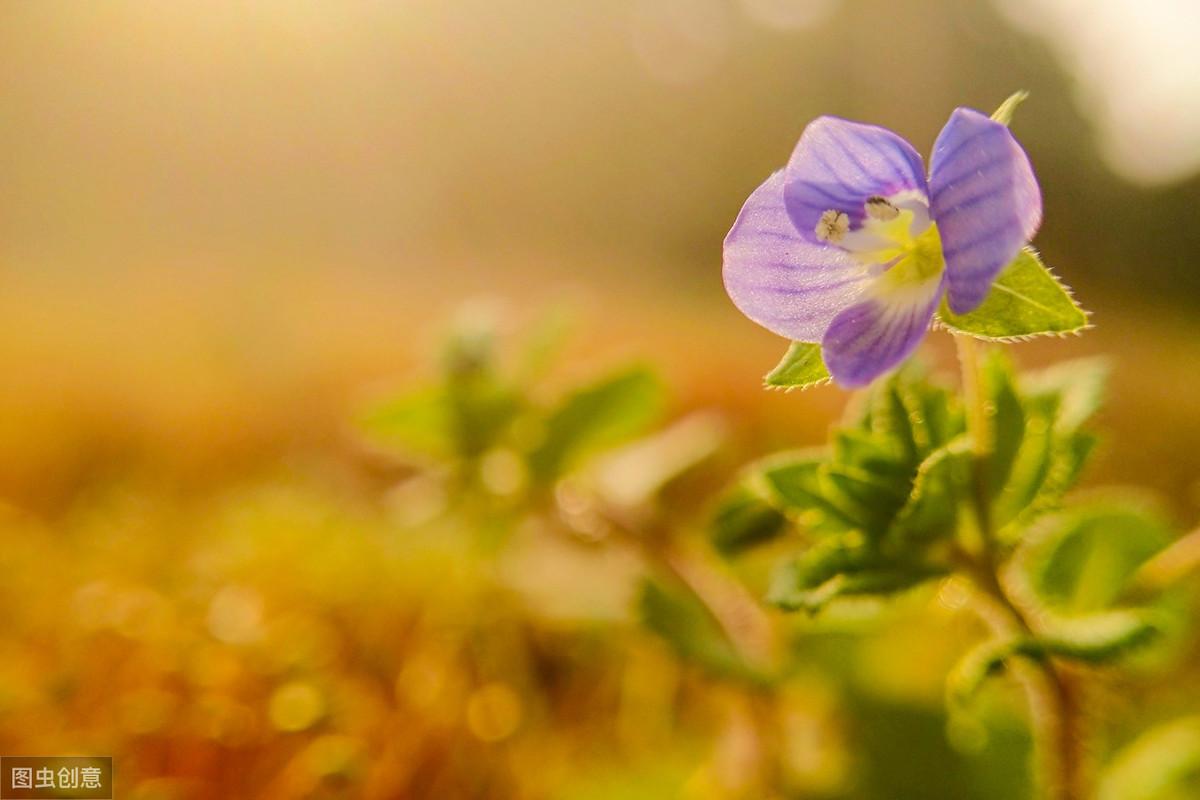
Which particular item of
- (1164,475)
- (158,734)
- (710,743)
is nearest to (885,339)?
(710,743)

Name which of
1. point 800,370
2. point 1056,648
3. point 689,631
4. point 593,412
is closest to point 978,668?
point 1056,648

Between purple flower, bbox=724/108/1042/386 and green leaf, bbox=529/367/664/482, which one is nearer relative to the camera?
purple flower, bbox=724/108/1042/386

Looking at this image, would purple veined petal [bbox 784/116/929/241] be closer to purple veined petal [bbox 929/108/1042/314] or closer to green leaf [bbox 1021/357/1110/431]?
purple veined petal [bbox 929/108/1042/314]

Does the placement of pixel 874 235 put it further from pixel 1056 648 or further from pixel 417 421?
pixel 417 421

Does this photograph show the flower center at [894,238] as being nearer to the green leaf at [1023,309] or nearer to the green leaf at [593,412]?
the green leaf at [1023,309]

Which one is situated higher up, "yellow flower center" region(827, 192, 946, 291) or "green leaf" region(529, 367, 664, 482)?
"green leaf" region(529, 367, 664, 482)

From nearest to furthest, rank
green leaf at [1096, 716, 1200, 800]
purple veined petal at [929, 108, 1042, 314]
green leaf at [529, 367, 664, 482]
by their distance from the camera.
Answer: purple veined petal at [929, 108, 1042, 314] < green leaf at [1096, 716, 1200, 800] < green leaf at [529, 367, 664, 482]

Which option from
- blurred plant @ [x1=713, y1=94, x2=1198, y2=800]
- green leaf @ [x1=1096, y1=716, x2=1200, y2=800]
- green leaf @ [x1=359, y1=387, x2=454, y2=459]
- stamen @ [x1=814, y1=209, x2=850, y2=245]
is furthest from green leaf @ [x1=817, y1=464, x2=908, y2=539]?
green leaf @ [x1=359, y1=387, x2=454, y2=459]
